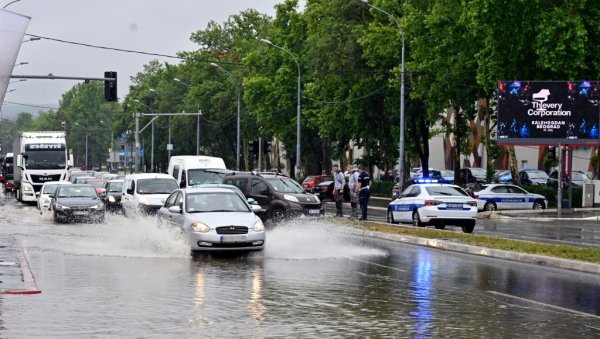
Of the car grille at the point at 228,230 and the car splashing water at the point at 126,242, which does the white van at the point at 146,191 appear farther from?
the car grille at the point at 228,230

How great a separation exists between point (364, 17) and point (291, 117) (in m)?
16.0

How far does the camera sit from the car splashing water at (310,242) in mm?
22562

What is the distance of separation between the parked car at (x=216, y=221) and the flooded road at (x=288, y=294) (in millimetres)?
327

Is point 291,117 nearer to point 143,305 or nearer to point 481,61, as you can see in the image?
point 481,61

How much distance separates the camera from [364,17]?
2564 inches

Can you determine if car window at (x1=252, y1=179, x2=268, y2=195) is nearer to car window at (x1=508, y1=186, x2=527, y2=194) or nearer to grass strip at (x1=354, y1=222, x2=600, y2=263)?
grass strip at (x1=354, y1=222, x2=600, y2=263)

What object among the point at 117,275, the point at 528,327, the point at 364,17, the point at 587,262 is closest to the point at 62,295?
the point at 117,275

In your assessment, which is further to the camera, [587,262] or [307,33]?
[307,33]

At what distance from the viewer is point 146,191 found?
113 ft

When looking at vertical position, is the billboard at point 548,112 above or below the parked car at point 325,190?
above

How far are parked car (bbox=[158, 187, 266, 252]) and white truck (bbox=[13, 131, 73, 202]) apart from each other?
3417 cm

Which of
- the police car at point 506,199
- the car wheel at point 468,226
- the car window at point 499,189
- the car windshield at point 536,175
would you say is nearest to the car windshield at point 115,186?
the police car at point 506,199

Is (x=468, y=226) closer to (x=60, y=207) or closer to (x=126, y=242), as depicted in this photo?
(x=126, y=242)

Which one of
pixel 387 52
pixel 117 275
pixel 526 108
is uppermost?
pixel 387 52
